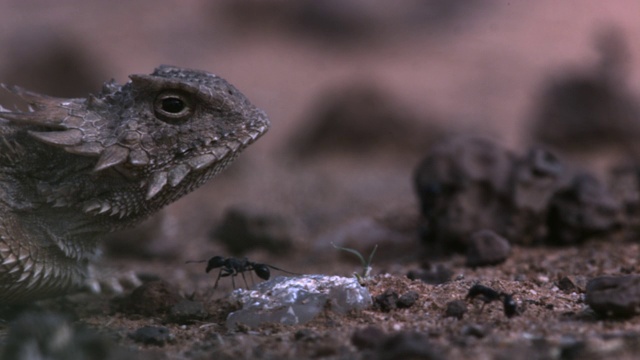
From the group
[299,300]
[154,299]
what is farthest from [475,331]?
[154,299]

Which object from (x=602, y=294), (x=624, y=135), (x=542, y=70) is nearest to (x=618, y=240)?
(x=602, y=294)

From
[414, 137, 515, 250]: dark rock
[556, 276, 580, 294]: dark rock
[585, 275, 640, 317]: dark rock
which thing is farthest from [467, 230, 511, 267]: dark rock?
[585, 275, 640, 317]: dark rock

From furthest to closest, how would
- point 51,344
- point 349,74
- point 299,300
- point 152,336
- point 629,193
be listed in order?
point 349,74 → point 629,193 → point 299,300 → point 152,336 → point 51,344

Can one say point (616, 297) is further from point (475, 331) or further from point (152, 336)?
point (152, 336)

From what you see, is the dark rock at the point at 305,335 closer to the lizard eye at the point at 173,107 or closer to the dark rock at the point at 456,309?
the dark rock at the point at 456,309

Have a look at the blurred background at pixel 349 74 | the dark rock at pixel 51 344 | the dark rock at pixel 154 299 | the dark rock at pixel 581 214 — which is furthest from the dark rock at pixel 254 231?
the dark rock at pixel 51 344

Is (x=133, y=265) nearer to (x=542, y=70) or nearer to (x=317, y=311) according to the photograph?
(x=317, y=311)

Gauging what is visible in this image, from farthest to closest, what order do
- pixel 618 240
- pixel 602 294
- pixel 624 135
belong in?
pixel 624 135 → pixel 618 240 → pixel 602 294
